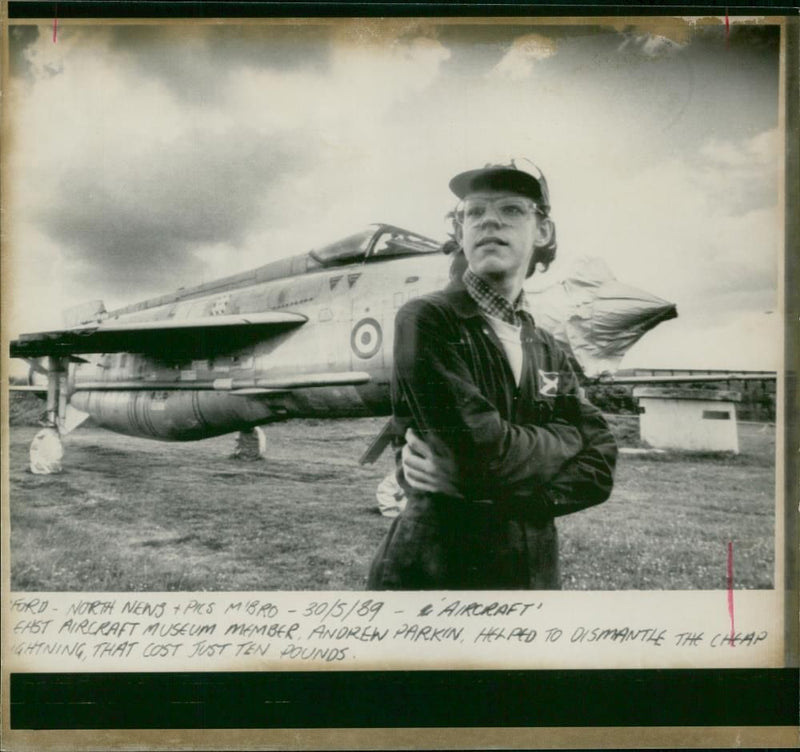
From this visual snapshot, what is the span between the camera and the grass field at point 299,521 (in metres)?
3.08

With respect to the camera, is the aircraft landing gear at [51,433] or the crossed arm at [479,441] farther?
the aircraft landing gear at [51,433]

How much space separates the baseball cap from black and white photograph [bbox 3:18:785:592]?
0.6 inches

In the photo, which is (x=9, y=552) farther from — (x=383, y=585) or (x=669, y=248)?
(x=669, y=248)

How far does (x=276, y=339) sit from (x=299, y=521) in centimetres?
90

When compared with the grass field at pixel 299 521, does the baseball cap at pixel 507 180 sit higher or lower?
higher

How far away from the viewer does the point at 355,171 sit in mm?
3105

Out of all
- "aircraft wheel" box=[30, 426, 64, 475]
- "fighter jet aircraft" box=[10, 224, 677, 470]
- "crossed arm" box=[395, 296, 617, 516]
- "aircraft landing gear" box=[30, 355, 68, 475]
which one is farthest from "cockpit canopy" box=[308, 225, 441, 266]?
"aircraft wheel" box=[30, 426, 64, 475]

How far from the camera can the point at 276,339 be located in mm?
3227

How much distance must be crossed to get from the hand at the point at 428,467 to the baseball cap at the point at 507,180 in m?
1.20

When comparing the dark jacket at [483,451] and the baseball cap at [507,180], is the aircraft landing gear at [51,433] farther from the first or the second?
the baseball cap at [507,180]

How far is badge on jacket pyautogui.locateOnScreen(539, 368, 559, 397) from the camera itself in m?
3.09

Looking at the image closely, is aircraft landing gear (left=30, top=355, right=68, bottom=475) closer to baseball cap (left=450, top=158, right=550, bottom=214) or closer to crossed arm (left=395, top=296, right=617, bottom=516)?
crossed arm (left=395, top=296, right=617, bottom=516)

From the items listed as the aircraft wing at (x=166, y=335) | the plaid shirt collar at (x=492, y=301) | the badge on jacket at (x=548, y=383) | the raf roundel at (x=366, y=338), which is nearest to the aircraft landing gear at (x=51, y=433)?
the aircraft wing at (x=166, y=335)

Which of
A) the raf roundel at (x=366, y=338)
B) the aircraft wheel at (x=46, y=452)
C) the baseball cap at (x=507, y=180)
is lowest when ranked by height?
the aircraft wheel at (x=46, y=452)
